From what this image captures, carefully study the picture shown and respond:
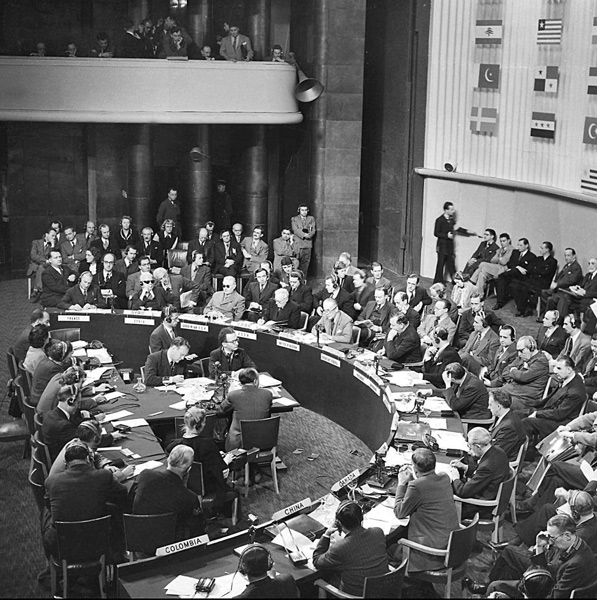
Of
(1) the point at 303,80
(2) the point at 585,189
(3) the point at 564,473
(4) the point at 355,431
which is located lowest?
(4) the point at 355,431

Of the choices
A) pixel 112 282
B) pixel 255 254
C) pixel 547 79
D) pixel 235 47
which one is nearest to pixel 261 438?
pixel 112 282

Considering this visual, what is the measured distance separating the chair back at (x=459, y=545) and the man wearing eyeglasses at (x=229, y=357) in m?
4.09

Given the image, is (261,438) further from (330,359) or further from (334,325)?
(334,325)

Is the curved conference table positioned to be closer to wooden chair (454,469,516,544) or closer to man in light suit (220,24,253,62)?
wooden chair (454,469,516,544)

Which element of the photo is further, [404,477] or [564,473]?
[564,473]

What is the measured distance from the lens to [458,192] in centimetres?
1658

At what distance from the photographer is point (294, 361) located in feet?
37.6

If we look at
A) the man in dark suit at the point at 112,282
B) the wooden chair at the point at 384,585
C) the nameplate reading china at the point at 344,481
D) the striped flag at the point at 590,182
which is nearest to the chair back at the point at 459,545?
the wooden chair at the point at 384,585

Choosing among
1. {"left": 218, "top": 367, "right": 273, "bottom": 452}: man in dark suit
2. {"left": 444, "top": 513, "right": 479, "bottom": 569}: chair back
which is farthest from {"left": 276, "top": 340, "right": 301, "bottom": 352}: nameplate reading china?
{"left": 444, "top": 513, "right": 479, "bottom": 569}: chair back

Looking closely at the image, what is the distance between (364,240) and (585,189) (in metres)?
5.21

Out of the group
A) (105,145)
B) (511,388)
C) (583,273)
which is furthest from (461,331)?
(105,145)

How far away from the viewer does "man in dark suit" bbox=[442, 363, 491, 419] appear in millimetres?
9289

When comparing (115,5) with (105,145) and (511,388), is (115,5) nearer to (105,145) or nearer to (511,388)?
(105,145)

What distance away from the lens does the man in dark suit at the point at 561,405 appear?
9.53 metres
